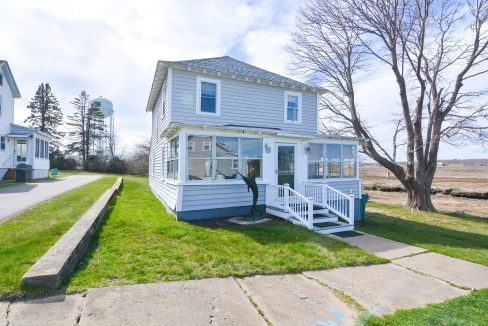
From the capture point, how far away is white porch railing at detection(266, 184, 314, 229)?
25.3 feet

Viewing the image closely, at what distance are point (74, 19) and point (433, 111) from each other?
16.7 m

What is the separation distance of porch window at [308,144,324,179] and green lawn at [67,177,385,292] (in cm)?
367

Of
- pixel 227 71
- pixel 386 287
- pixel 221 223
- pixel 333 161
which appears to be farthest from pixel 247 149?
pixel 386 287

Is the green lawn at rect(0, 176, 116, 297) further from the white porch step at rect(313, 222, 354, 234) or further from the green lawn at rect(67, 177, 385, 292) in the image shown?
the white porch step at rect(313, 222, 354, 234)

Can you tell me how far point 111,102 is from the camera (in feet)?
154

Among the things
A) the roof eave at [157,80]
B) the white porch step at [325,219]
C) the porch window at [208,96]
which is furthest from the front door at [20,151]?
the white porch step at [325,219]

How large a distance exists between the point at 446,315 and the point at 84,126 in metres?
46.8

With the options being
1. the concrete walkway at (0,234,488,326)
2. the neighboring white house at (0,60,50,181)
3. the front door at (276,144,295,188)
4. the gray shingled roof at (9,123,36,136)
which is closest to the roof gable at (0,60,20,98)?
the neighboring white house at (0,60,50,181)

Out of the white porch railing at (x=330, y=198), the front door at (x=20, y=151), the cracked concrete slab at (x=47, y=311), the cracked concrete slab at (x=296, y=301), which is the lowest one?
A: the cracked concrete slab at (x=296, y=301)

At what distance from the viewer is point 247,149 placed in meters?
9.09

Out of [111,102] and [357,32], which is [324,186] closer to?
[357,32]

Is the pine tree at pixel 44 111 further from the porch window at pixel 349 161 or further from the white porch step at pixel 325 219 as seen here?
the white porch step at pixel 325 219

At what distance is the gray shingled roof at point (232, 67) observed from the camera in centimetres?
1036

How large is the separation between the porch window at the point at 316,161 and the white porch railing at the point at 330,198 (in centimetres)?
68
